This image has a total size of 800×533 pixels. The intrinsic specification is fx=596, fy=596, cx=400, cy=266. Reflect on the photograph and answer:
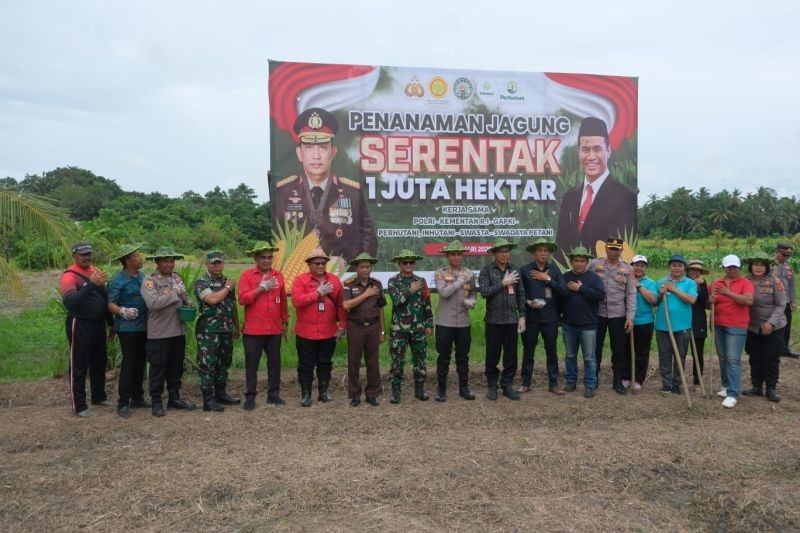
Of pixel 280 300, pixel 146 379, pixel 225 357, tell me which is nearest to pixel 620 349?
pixel 280 300

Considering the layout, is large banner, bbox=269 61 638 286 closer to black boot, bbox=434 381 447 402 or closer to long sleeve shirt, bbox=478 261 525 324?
long sleeve shirt, bbox=478 261 525 324

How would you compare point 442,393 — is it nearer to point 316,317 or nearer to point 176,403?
point 316,317

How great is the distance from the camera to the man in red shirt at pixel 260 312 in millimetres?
6055

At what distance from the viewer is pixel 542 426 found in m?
5.54

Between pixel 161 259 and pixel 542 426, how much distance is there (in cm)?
400

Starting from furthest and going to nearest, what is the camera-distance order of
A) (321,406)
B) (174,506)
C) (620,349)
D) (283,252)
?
(283,252), (620,349), (321,406), (174,506)

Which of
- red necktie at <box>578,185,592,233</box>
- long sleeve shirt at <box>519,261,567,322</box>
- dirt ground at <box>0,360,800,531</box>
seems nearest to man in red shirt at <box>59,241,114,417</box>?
dirt ground at <box>0,360,800,531</box>

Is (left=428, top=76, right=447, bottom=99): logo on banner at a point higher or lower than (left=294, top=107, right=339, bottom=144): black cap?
higher

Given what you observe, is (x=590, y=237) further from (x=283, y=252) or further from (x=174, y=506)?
(x=174, y=506)

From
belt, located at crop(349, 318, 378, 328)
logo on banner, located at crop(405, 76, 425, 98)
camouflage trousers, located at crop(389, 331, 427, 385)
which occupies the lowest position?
camouflage trousers, located at crop(389, 331, 427, 385)

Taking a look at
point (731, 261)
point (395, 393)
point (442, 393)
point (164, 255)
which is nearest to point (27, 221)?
point (164, 255)

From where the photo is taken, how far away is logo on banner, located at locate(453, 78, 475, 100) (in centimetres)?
827

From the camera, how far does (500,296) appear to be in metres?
6.36

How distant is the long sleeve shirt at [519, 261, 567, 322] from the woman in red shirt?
1.64 metres
